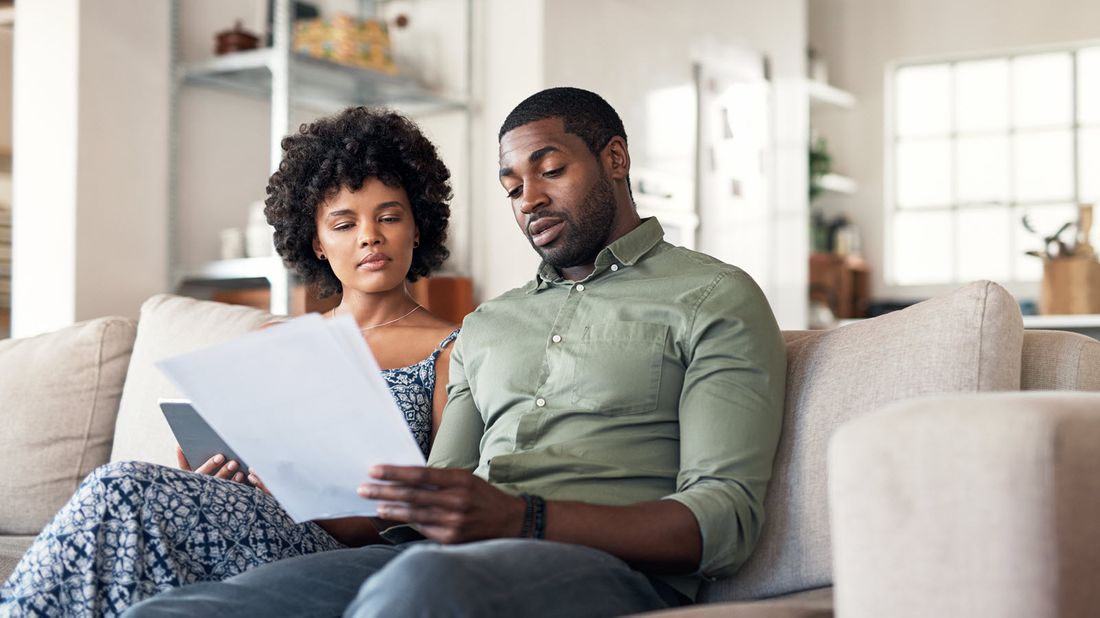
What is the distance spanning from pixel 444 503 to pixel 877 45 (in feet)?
19.1

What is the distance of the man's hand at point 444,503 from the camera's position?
124cm

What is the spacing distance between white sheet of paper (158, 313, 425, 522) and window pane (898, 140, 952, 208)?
18.4ft

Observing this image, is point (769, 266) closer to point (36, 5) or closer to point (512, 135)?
point (36, 5)

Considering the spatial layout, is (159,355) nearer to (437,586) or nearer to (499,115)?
(437,586)

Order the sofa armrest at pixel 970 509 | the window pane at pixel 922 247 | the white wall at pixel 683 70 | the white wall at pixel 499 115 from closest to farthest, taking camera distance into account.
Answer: the sofa armrest at pixel 970 509 < the white wall at pixel 499 115 < the white wall at pixel 683 70 < the window pane at pixel 922 247

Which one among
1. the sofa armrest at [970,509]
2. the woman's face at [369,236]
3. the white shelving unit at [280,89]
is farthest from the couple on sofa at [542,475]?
the white shelving unit at [280,89]

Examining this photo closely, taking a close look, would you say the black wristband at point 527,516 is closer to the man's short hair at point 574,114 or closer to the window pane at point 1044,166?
the man's short hair at point 574,114

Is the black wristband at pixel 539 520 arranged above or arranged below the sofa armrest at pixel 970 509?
below

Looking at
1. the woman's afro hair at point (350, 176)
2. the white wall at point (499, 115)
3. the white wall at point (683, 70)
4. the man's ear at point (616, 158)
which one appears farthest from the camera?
the white wall at point (683, 70)

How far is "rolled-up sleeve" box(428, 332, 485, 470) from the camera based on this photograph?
5.62 ft

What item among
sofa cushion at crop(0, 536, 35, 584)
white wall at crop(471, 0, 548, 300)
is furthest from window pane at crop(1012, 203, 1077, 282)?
sofa cushion at crop(0, 536, 35, 584)

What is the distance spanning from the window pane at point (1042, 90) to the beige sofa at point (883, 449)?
506 centimetres

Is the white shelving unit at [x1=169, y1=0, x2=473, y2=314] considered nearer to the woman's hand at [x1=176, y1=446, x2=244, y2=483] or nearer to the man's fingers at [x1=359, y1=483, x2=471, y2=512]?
the woman's hand at [x1=176, y1=446, x2=244, y2=483]

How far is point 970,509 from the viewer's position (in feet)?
3.27
